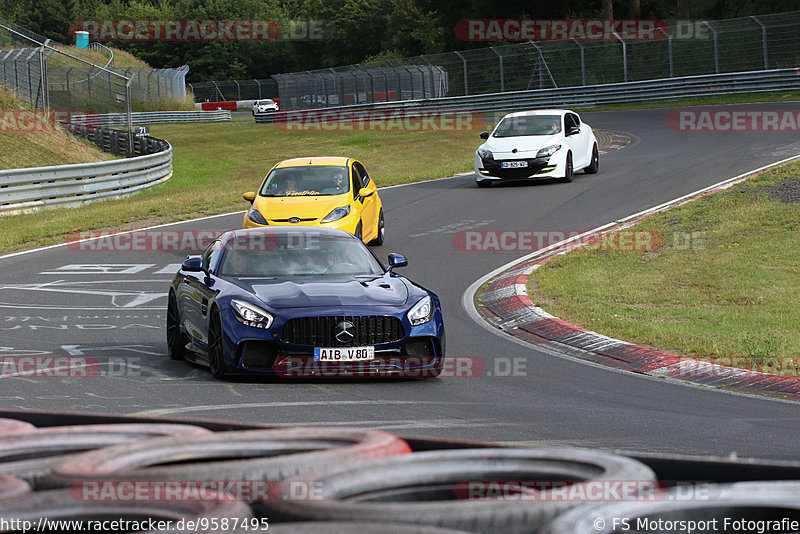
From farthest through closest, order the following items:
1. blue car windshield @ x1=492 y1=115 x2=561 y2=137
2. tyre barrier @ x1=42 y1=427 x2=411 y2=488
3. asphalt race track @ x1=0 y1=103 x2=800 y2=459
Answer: blue car windshield @ x1=492 y1=115 x2=561 y2=137 < asphalt race track @ x1=0 y1=103 x2=800 y2=459 < tyre barrier @ x1=42 y1=427 x2=411 y2=488

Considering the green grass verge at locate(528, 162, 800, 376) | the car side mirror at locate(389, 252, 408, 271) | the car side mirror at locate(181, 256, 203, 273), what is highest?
the car side mirror at locate(181, 256, 203, 273)

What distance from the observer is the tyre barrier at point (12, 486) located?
3422mm

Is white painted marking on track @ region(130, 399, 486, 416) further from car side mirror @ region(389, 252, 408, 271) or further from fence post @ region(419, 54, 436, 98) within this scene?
fence post @ region(419, 54, 436, 98)

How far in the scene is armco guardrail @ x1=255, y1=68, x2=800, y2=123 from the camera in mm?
43562

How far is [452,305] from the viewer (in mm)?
13875

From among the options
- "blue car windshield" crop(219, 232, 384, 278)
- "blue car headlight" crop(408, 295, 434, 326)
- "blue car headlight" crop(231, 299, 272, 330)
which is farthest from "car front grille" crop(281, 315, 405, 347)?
"blue car windshield" crop(219, 232, 384, 278)

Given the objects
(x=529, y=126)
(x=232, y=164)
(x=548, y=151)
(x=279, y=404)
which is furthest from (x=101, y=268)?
(x=232, y=164)

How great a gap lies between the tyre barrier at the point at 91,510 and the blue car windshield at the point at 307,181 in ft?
48.7

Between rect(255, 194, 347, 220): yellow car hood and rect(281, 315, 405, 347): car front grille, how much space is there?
8.08 meters

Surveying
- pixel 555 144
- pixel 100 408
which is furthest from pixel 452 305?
pixel 555 144

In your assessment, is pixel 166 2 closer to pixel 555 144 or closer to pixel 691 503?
pixel 555 144

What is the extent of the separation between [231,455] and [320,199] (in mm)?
13937

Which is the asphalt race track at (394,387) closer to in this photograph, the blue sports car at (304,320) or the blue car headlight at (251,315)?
the blue sports car at (304,320)

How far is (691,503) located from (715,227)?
16105 mm
